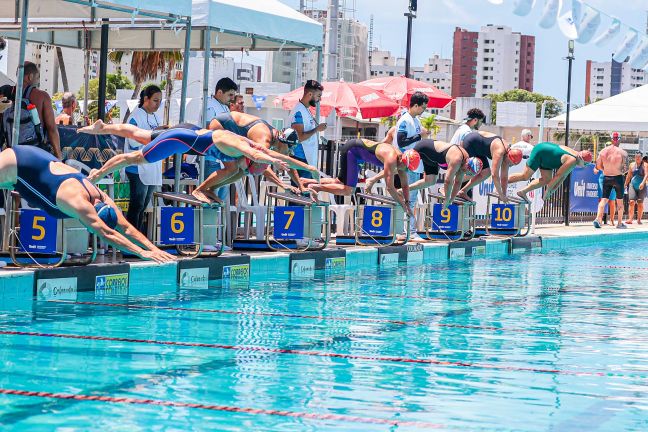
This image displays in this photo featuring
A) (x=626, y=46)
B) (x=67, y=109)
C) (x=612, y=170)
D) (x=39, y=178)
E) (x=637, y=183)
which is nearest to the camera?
(x=39, y=178)

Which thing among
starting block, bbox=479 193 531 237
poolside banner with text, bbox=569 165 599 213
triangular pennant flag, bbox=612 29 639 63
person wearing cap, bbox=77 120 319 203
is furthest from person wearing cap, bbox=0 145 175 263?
poolside banner with text, bbox=569 165 599 213

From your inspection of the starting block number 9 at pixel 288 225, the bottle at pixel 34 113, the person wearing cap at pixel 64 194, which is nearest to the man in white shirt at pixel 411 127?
the starting block number 9 at pixel 288 225

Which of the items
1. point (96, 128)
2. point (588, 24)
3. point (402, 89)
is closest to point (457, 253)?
point (588, 24)

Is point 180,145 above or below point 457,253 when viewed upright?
above

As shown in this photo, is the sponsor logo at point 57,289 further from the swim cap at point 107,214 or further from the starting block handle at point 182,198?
the starting block handle at point 182,198

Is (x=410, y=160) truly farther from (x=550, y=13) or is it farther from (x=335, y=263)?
(x=550, y=13)

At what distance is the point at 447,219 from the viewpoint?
1565cm

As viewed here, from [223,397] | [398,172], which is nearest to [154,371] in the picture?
[223,397]

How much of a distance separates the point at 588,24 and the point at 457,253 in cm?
481

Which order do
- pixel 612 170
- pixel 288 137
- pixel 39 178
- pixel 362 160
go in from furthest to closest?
1. pixel 612 170
2. pixel 362 160
3. pixel 288 137
4. pixel 39 178

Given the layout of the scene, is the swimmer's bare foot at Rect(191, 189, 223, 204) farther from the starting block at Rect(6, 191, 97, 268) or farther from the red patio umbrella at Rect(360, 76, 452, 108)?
the red patio umbrella at Rect(360, 76, 452, 108)

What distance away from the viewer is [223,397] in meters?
5.38

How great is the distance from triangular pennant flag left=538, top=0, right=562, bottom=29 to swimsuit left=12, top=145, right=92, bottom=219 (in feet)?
32.5

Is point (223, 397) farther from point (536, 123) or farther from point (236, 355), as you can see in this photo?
point (536, 123)
